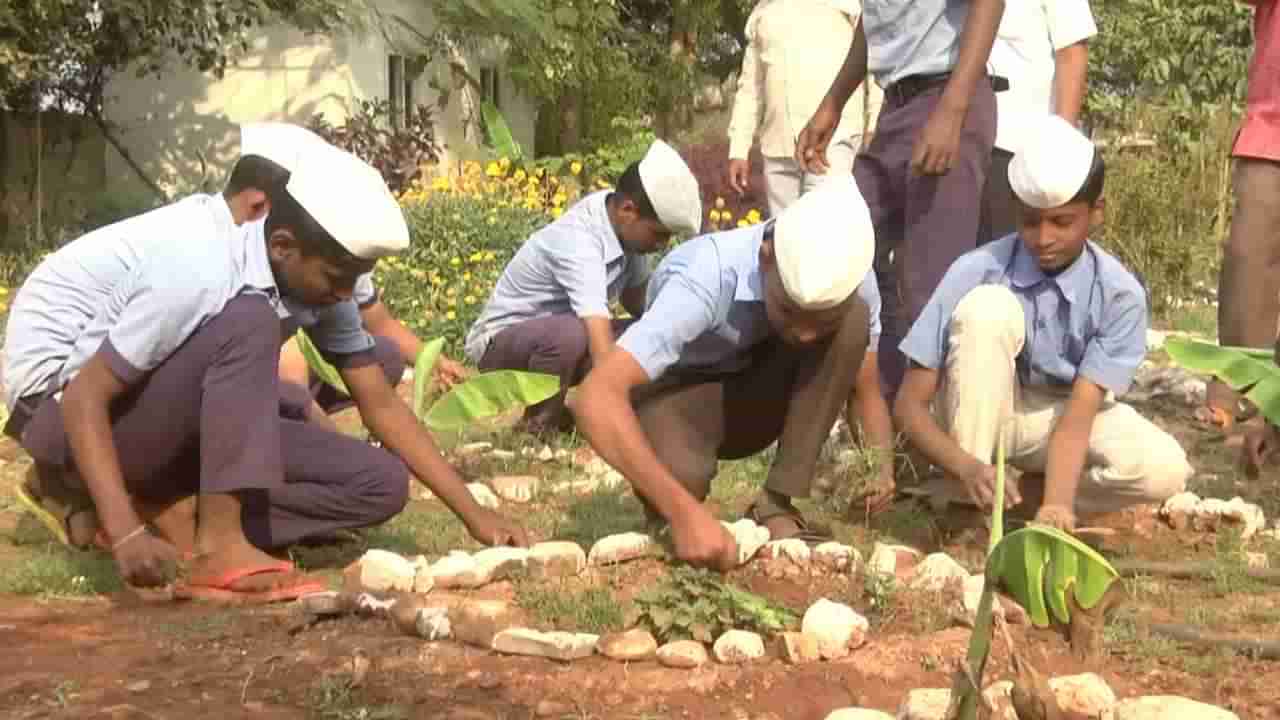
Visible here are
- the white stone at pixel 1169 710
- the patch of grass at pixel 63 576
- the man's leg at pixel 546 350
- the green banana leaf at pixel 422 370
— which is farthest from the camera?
the man's leg at pixel 546 350

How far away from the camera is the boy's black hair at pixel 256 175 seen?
13.0 ft

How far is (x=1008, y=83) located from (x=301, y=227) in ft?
8.27

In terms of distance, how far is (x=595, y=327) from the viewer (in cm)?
567

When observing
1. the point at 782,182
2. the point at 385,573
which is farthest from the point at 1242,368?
the point at 782,182

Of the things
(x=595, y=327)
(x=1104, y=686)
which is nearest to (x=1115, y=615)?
(x=1104, y=686)

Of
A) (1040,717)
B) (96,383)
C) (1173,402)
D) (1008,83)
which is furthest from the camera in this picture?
(1173,402)

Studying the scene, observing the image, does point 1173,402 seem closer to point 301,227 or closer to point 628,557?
point 628,557

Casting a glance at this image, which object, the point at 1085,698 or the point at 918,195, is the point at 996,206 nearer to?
the point at 918,195

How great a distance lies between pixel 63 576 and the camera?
158 inches

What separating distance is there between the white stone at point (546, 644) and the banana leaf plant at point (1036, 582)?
81cm

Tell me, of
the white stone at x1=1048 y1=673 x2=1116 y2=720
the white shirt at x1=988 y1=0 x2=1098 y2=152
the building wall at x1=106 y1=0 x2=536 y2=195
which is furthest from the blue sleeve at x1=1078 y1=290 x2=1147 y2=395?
the building wall at x1=106 y1=0 x2=536 y2=195

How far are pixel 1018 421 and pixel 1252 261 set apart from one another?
138 centimetres

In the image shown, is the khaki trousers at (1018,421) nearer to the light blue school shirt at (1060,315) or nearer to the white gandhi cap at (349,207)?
the light blue school shirt at (1060,315)

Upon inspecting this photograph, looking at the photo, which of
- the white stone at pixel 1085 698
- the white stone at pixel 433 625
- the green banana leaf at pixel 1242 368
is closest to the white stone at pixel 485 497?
the white stone at pixel 433 625
